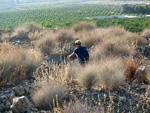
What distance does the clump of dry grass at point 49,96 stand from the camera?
3971 mm

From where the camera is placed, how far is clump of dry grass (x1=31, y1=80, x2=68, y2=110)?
3.97m

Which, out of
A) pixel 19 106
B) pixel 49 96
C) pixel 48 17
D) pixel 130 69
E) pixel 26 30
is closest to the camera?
pixel 19 106

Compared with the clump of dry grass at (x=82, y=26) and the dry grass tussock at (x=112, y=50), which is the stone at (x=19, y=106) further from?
the clump of dry grass at (x=82, y=26)

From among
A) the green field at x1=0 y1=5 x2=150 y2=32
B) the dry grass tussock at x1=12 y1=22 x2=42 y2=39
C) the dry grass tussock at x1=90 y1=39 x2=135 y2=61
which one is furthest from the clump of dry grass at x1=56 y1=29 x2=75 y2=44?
the green field at x1=0 y1=5 x2=150 y2=32

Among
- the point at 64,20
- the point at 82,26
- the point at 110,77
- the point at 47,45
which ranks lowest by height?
the point at 110,77

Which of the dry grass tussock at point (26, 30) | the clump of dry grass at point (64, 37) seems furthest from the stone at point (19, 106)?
the dry grass tussock at point (26, 30)

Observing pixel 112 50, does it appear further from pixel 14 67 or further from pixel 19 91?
pixel 19 91

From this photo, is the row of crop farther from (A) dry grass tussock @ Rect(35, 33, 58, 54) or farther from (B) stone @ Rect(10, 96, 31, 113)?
(B) stone @ Rect(10, 96, 31, 113)

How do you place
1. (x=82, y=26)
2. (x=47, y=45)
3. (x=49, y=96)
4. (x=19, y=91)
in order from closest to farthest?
(x=49, y=96), (x=19, y=91), (x=47, y=45), (x=82, y=26)

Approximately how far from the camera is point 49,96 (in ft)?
13.2

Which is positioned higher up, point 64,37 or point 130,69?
point 64,37

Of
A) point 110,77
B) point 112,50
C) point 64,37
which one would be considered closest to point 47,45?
point 64,37

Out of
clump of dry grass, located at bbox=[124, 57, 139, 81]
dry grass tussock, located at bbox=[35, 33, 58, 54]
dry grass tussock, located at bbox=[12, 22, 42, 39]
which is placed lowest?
clump of dry grass, located at bbox=[124, 57, 139, 81]

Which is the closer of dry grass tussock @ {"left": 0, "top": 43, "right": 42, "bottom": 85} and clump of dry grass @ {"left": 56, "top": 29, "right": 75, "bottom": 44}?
dry grass tussock @ {"left": 0, "top": 43, "right": 42, "bottom": 85}
